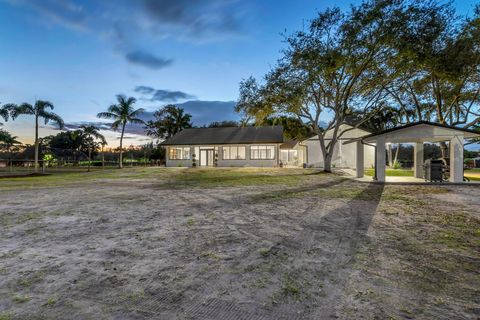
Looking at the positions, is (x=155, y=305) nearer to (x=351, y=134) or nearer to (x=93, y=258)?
(x=93, y=258)

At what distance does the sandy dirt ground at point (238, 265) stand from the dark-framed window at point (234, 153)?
74.2ft

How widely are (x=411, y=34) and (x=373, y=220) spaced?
45.1ft

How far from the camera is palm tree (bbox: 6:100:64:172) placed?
19266 mm

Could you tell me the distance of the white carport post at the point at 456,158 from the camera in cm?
1151

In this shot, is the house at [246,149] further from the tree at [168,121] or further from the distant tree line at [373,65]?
the tree at [168,121]

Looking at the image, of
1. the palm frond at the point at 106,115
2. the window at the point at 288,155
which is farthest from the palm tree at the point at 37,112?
the window at the point at 288,155

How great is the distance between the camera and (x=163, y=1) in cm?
1134

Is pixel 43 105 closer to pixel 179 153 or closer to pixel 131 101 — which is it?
pixel 131 101

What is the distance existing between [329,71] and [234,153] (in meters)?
15.8

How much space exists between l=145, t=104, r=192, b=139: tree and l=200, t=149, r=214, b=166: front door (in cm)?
1439

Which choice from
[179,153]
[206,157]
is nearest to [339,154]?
[206,157]

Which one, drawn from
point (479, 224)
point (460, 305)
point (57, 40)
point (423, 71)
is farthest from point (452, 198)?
point (57, 40)

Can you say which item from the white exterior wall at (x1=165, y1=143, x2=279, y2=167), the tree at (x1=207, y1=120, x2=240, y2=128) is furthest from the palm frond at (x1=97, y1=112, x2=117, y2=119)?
the tree at (x1=207, y1=120, x2=240, y2=128)

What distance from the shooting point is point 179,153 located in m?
31.0
